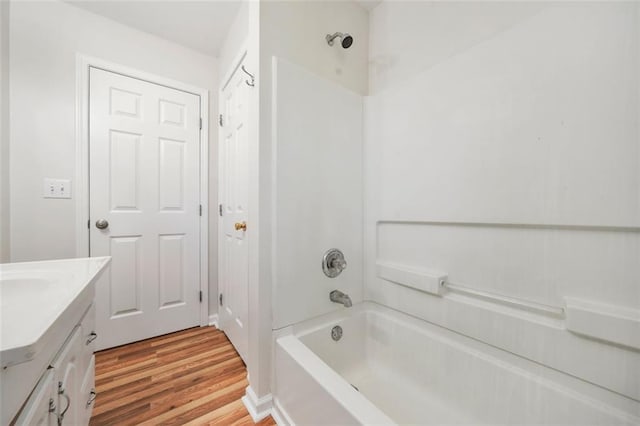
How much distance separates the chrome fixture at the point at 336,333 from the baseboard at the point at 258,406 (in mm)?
403

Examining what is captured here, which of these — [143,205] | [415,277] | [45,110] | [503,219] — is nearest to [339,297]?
[415,277]

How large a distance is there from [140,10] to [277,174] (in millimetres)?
1613

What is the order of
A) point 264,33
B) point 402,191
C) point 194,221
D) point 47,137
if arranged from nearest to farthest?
point 264,33 → point 402,191 → point 47,137 → point 194,221

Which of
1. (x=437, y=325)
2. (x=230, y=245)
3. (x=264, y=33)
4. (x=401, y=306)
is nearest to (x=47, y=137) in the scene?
(x=230, y=245)

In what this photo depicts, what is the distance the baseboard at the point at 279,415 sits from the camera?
99 centimetres

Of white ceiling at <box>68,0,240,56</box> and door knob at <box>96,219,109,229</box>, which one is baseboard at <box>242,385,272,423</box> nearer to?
door knob at <box>96,219,109,229</box>

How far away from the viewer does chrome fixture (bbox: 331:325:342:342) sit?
123 cm

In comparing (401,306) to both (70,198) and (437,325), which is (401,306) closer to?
(437,325)

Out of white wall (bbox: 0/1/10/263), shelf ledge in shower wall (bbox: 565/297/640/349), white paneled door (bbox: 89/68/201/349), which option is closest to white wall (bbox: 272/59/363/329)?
shelf ledge in shower wall (bbox: 565/297/640/349)

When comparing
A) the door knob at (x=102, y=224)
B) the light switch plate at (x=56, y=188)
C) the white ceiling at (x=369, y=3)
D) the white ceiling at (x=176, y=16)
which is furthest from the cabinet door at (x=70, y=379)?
the white ceiling at (x=369, y=3)

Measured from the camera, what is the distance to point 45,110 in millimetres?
1423

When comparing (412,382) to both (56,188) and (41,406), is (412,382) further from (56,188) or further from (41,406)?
(56,188)

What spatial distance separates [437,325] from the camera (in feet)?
3.56

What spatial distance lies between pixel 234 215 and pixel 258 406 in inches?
43.4
